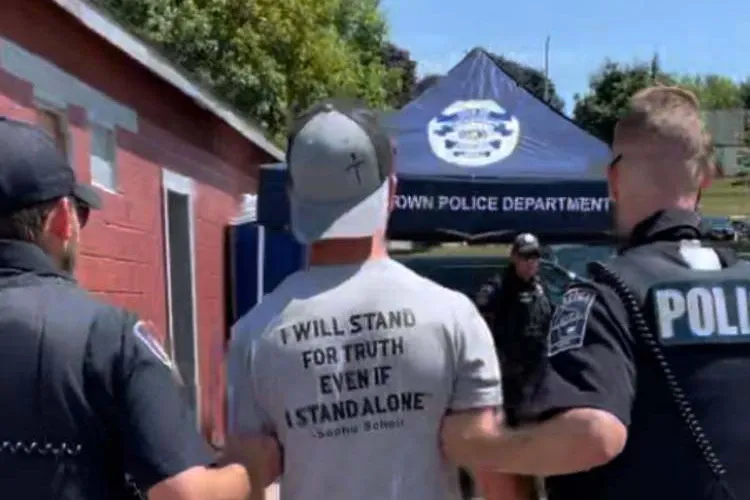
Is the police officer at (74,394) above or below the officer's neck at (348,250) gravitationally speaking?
below

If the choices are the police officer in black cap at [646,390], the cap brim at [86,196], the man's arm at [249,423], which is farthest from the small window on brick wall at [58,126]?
the police officer in black cap at [646,390]

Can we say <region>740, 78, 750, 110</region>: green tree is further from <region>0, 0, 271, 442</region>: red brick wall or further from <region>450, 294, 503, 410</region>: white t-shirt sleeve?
<region>450, 294, 503, 410</region>: white t-shirt sleeve

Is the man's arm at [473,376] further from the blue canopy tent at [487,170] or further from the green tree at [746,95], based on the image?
the green tree at [746,95]

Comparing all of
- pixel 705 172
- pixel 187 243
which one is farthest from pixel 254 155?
pixel 705 172

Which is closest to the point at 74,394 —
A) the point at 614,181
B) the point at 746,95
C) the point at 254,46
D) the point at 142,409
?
the point at 142,409

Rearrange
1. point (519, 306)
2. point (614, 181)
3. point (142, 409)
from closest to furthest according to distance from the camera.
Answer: point (142, 409)
point (614, 181)
point (519, 306)

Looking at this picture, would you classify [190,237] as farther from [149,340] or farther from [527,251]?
[149,340]

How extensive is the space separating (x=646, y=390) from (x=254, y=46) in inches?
859

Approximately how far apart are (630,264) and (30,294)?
1.22m

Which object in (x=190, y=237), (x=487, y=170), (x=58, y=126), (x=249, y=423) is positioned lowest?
(x=249, y=423)

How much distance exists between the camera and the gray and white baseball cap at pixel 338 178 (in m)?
2.96

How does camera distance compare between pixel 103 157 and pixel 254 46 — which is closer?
pixel 103 157

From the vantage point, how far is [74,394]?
273cm

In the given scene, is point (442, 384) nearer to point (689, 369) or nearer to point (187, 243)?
point (689, 369)
